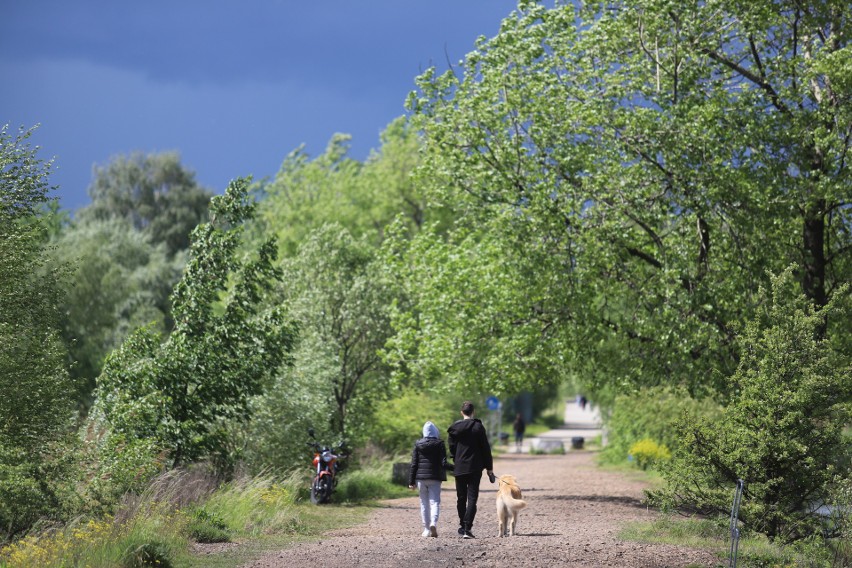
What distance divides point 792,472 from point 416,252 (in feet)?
46.5

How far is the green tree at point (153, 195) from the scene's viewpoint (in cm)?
6825

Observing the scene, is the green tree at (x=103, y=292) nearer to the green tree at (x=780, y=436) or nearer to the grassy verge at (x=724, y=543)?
the grassy verge at (x=724, y=543)

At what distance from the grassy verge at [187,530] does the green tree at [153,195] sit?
162 ft

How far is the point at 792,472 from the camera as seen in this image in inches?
572

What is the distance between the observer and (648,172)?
21.9 m

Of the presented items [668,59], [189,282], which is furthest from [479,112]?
[189,282]

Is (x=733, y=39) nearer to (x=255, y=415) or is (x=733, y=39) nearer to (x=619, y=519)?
(x=619, y=519)

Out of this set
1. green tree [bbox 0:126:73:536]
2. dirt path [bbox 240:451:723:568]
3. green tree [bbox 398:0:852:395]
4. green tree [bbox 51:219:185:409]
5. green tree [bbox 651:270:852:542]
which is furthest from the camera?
green tree [bbox 51:219:185:409]

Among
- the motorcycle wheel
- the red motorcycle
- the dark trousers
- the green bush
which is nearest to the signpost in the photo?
the green bush

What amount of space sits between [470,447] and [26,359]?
21.2 ft

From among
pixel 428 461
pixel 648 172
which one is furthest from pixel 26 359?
pixel 648 172

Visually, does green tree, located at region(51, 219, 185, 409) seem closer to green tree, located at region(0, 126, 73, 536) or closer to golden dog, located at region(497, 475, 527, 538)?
green tree, located at region(0, 126, 73, 536)

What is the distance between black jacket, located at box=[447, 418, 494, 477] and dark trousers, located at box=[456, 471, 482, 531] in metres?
0.10

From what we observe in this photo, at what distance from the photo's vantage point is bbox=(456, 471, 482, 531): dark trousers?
48.8 ft
